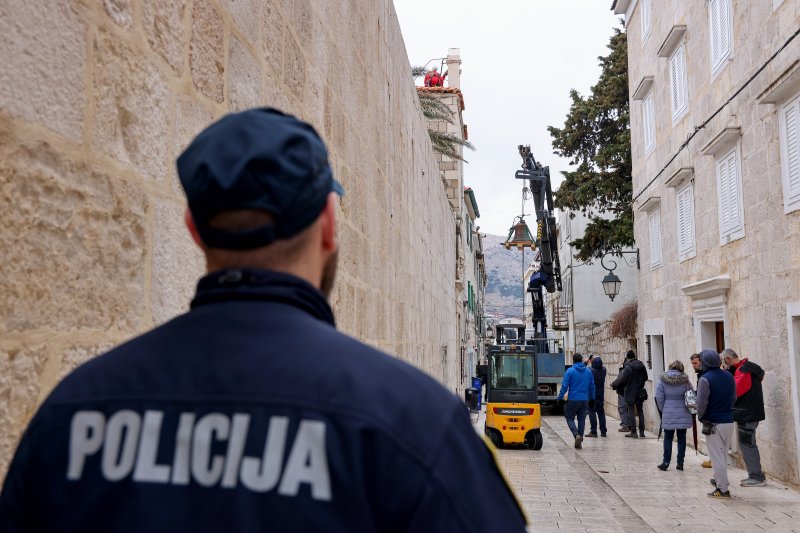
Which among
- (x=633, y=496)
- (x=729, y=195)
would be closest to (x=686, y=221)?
(x=729, y=195)

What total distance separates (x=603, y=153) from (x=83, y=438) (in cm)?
2135

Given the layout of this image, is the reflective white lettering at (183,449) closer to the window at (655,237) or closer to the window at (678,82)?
the window at (678,82)

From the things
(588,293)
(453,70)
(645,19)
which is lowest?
(588,293)

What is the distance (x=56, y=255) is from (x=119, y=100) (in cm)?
50

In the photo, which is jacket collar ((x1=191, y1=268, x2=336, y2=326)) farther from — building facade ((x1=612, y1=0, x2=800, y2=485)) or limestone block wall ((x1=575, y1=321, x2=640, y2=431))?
limestone block wall ((x1=575, y1=321, x2=640, y2=431))

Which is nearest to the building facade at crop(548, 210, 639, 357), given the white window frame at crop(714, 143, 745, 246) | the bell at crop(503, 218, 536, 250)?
the bell at crop(503, 218, 536, 250)

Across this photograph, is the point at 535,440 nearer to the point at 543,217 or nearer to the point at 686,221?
the point at 686,221

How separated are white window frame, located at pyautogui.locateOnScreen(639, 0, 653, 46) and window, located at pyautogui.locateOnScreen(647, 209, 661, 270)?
156 inches

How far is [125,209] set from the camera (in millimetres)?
1965

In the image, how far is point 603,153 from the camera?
21109 millimetres

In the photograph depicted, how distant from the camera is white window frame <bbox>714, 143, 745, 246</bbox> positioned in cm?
1079

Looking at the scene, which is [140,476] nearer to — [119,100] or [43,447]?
[43,447]

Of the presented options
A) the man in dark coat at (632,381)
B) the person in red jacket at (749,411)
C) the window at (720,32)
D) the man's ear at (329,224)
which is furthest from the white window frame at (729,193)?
the man's ear at (329,224)

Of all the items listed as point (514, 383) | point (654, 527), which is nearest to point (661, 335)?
point (514, 383)
